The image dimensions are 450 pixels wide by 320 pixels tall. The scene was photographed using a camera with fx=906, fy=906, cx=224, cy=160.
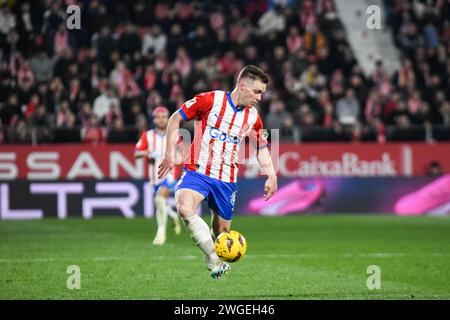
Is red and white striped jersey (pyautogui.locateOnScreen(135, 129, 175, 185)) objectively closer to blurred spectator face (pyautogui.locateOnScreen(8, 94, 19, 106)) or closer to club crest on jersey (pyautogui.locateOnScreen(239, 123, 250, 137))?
club crest on jersey (pyautogui.locateOnScreen(239, 123, 250, 137))

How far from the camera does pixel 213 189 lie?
9805mm

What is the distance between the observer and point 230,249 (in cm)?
938

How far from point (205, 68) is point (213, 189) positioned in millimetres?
13619

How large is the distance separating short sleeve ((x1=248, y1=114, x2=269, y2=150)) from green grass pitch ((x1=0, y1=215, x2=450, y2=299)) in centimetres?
156

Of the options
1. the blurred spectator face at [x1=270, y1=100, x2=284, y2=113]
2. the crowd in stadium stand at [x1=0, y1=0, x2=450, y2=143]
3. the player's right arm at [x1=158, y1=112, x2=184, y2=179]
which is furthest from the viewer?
the blurred spectator face at [x1=270, y1=100, x2=284, y2=113]

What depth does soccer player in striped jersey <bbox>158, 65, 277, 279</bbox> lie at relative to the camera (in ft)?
31.1

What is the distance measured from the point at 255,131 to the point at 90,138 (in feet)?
38.9

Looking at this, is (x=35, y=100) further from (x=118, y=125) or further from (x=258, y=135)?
(x=258, y=135)

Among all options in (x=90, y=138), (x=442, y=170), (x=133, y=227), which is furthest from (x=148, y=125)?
(x=442, y=170)

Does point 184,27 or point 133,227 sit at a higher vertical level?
point 184,27

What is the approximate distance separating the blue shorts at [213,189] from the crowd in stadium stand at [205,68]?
11501 mm

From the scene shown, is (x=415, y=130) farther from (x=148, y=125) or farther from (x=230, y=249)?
(x=230, y=249)

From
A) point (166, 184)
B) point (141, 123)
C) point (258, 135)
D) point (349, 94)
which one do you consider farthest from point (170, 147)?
point (349, 94)

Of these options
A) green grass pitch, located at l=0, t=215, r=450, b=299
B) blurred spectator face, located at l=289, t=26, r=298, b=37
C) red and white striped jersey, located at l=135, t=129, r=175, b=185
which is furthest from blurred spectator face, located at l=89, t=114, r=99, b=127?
blurred spectator face, located at l=289, t=26, r=298, b=37
